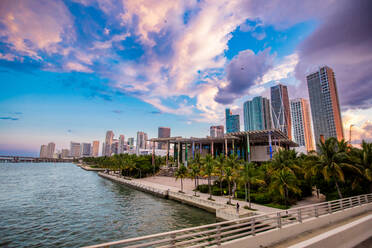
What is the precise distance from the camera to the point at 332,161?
2500cm

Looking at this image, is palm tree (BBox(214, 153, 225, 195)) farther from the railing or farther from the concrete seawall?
the railing

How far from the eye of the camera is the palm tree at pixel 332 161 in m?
24.5

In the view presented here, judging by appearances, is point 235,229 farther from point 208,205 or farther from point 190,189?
point 190,189

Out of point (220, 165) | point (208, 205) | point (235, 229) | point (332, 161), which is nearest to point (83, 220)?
point (208, 205)

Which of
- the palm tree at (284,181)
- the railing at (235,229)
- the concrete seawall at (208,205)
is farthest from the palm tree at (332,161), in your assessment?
the concrete seawall at (208,205)

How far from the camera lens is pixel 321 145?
26609 millimetres

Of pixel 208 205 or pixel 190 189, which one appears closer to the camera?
pixel 208 205

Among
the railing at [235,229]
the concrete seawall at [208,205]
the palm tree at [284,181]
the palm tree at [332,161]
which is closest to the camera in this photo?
the railing at [235,229]

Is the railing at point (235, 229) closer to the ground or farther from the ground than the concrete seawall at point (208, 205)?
farther from the ground

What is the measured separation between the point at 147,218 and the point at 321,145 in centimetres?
2720

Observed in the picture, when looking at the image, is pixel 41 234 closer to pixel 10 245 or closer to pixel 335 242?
pixel 10 245

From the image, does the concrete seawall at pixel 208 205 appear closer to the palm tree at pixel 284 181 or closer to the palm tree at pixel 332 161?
the palm tree at pixel 284 181

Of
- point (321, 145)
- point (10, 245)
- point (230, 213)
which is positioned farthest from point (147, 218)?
point (321, 145)

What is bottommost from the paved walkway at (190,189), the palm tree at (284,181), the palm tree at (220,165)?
the paved walkway at (190,189)
